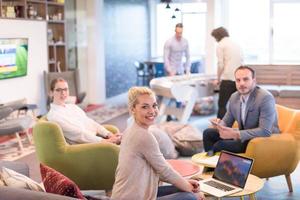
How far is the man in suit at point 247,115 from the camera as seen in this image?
403 centimetres

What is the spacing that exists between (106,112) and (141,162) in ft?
20.5

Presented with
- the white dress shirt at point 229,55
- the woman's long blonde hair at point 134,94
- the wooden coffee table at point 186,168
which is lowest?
the wooden coffee table at point 186,168

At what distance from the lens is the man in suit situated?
13.2 feet

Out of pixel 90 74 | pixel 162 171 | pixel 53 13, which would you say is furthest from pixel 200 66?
pixel 162 171

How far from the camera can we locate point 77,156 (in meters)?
3.80

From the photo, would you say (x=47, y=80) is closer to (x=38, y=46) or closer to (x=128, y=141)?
(x=38, y=46)

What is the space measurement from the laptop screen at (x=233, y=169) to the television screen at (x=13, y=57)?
450 cm

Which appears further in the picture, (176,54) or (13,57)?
(176,54)

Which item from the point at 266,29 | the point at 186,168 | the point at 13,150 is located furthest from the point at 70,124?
the point at 266,29

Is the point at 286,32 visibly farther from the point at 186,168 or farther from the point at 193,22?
the point at 186,168

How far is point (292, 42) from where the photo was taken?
958cm

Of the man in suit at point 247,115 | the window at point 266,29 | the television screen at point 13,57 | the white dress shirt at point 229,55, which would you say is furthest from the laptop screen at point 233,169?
the window at point 266,29

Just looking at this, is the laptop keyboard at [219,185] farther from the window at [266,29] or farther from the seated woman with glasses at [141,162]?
the window at [266,29]

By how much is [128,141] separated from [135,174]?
0.61 feet
